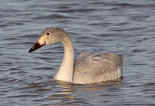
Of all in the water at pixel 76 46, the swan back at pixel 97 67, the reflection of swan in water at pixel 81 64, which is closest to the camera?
the water at pixel 76 46

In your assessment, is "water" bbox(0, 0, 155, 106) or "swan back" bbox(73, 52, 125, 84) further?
"swan back" bbox(73, 52, 125, 84)

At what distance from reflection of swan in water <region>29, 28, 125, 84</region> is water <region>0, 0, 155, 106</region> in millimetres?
248

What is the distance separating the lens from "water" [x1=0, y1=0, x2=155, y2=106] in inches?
415

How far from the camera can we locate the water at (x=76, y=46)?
1054 cm

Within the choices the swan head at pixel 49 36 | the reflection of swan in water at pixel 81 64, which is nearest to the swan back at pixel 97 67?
the reflection of swan in water at pixel 81 64

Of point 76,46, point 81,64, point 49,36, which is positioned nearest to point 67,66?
point 81,64

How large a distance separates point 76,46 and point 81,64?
278cm

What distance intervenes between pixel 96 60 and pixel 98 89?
1265 mm

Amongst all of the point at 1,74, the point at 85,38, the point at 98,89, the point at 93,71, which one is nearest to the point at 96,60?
the point at 93,71

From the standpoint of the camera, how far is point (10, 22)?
17172mm

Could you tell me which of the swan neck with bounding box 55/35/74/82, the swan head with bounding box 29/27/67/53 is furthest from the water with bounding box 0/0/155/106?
the swan head with bounding box 29/27/67/53

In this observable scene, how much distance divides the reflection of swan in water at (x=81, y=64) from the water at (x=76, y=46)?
25cm

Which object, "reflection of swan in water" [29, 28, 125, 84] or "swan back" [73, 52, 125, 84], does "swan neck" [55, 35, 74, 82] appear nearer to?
"reflection of swan in water" [29, 28, 125, 84]

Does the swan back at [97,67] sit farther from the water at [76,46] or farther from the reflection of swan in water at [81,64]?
the water at [76,46]
